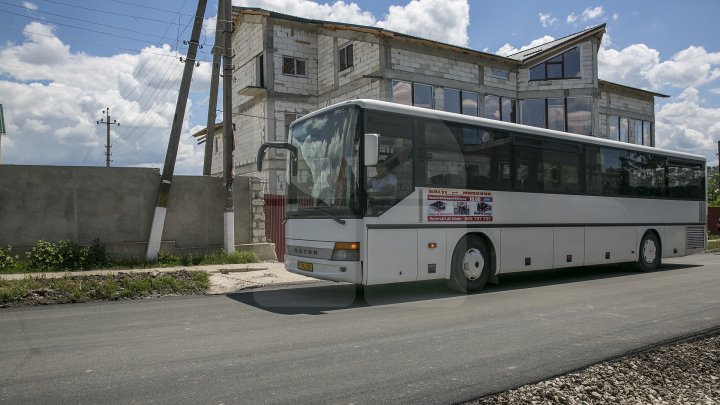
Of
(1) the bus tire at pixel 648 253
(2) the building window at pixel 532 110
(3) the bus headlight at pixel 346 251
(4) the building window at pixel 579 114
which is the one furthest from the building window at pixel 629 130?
(3) the bus headlight at pixel 346 251

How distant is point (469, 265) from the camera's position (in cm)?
1041

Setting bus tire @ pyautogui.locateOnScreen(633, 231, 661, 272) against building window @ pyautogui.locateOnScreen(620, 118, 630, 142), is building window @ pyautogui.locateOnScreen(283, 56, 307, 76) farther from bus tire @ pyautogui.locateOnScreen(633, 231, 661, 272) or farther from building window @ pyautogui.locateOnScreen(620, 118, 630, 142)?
building window @ pyautogui.locateOnScreen(620, 118, 630, 142)

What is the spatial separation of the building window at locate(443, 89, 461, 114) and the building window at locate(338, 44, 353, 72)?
4974mm

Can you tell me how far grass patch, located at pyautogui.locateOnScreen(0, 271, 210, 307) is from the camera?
31.2 feet

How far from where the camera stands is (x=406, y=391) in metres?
4.58

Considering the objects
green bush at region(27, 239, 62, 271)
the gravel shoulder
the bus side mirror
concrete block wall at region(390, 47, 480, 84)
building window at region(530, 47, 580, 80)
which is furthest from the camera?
building window at region(530, 47, 580, 80)

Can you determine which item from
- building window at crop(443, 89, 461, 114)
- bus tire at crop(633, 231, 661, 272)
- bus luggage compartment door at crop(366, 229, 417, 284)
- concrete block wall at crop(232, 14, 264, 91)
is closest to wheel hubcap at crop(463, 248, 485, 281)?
bus luggage compartment door at crop(366, 229, 417, 284)

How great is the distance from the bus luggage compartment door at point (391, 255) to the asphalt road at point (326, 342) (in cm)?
50

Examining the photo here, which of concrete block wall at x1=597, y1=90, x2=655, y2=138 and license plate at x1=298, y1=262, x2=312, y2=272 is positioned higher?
concrete block wall at x1=597, y1=90, x2=655, y2=138

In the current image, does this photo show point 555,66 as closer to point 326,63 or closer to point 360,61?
point 360,61

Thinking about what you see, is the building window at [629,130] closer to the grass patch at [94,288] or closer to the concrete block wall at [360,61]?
the concrete block wall at [360,61]

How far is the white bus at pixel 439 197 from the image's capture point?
9031mm

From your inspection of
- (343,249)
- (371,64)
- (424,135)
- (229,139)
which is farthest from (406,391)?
(371,64)

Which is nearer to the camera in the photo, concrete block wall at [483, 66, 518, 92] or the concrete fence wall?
the concrete fence wall
